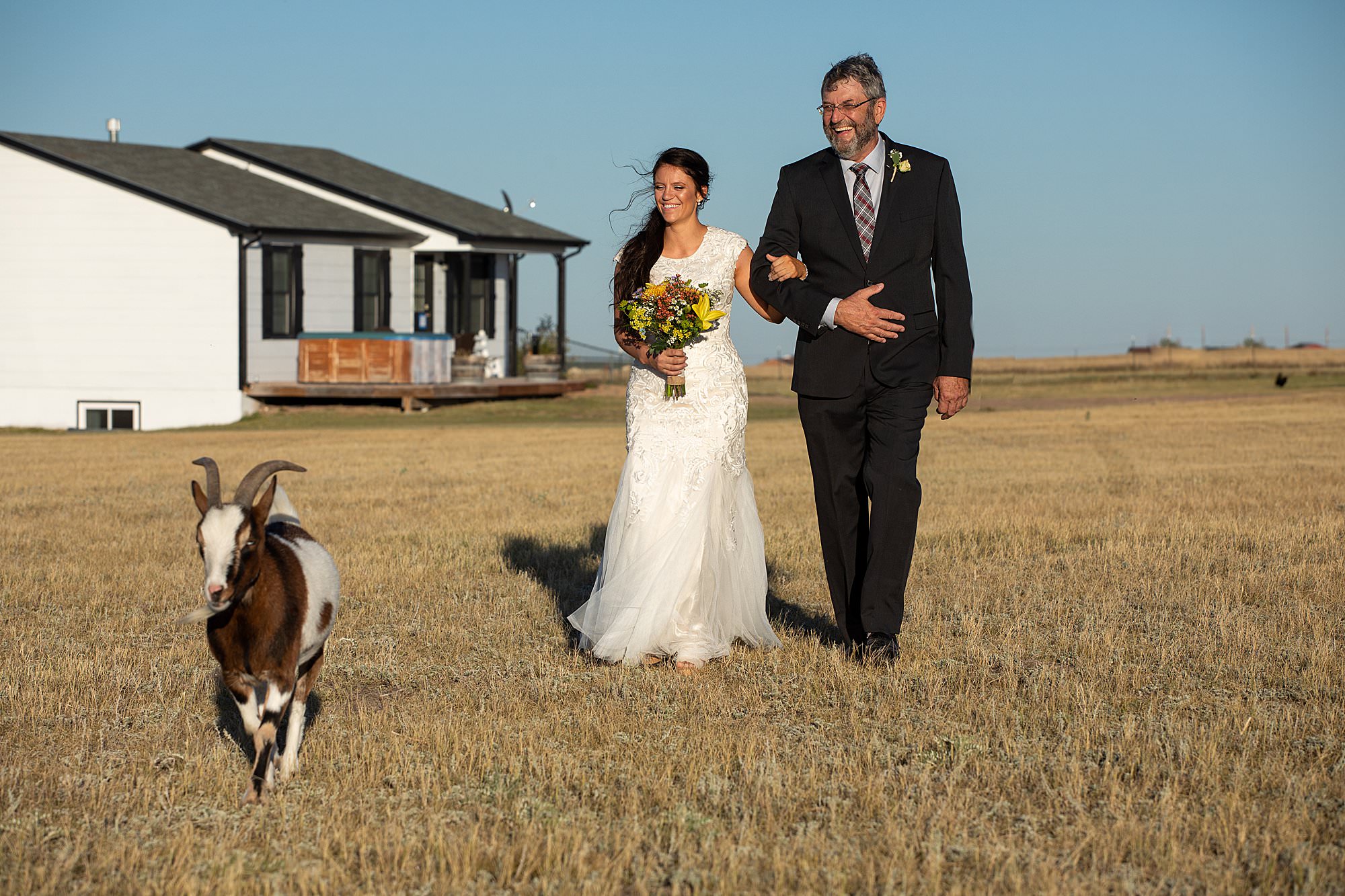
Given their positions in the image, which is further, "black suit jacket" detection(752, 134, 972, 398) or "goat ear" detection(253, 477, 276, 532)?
"black suit jacket" detection(752, 134, 972, 398)

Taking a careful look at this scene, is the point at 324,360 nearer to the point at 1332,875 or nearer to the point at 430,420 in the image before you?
the point at 430,420

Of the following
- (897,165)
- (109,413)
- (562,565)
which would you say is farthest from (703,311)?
(109,413)

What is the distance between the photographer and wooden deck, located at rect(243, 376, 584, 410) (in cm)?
3625

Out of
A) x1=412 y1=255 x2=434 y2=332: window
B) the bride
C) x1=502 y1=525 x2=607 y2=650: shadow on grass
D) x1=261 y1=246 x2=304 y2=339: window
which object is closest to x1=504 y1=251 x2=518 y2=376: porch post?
x1=412 y1=255 x2=434 y2=332: window

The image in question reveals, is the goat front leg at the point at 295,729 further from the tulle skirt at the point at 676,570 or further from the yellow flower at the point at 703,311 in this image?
the yellow flower at the point at 703,311

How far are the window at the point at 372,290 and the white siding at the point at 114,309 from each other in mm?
3606

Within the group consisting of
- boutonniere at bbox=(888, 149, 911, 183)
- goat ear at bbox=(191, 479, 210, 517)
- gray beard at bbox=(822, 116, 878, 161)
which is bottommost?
goat ear at bbox=(191, 479, 210, 517)

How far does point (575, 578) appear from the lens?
10773mm

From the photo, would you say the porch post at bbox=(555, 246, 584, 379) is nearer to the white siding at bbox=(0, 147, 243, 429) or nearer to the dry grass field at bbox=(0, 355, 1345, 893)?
the white siding at bbox=(0, 147, 243, 429)

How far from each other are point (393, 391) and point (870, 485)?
30420mm

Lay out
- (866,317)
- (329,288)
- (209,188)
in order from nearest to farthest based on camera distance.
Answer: (866,317) < (329,288) < (209,188)

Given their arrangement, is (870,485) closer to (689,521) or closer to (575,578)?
(689,521)

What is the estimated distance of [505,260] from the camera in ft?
140

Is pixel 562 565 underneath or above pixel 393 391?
underneath
